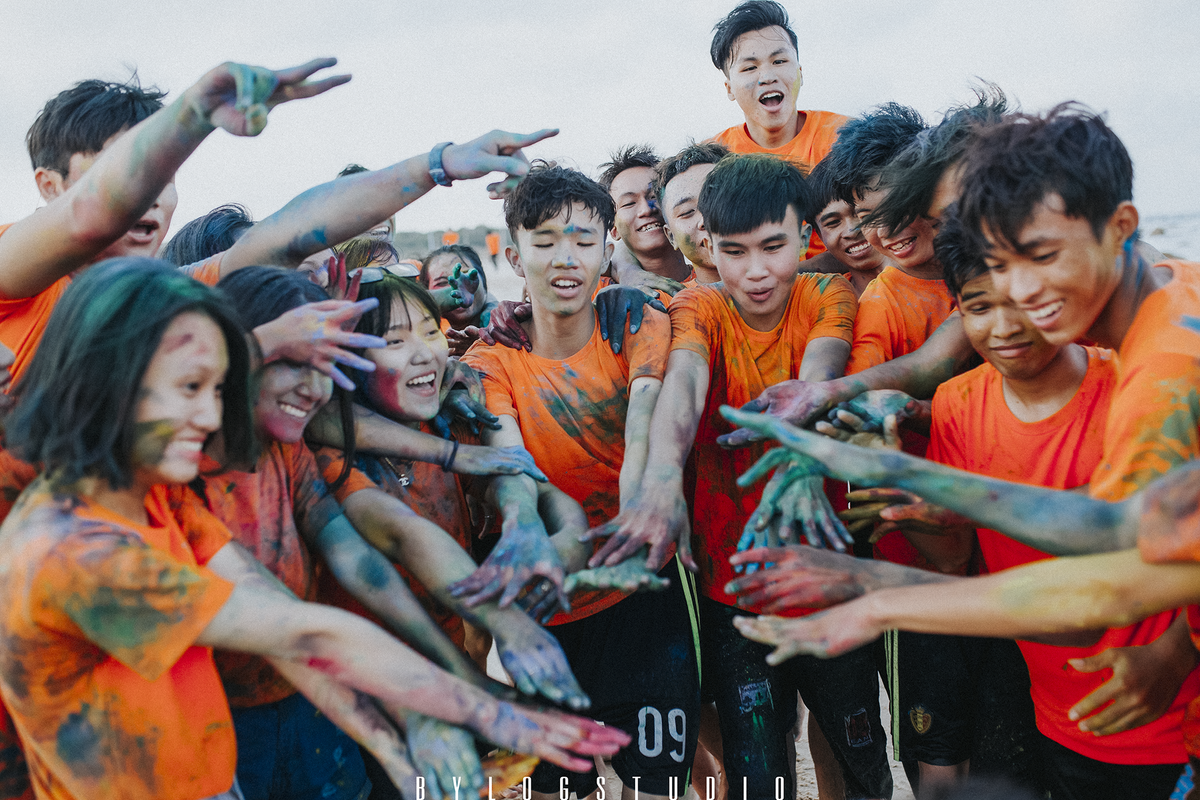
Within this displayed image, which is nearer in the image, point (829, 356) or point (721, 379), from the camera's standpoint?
point (829, 356)

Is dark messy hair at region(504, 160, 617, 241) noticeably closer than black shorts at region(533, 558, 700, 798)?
No

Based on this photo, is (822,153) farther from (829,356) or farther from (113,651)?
(113,651)

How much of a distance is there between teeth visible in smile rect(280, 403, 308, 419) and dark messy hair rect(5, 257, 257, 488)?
0.47 metres

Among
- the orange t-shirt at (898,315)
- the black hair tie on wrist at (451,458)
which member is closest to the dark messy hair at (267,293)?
the black hair tie on wrist at (451,458)

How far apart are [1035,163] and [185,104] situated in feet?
6.83

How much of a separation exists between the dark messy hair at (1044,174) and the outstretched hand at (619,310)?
3.87 feet

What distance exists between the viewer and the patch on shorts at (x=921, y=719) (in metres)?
2.69

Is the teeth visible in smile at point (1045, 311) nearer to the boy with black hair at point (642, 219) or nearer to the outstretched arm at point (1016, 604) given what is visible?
the outstretched arm at point (1016, 604)

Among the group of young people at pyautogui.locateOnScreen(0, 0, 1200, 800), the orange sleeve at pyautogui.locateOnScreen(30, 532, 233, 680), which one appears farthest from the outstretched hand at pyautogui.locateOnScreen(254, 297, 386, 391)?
the orange sleeve at pyautogui.locateOnScreen(30, 532, 233, 680)

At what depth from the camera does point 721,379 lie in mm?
2891

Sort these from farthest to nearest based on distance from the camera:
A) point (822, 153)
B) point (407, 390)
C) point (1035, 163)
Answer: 1. point (822, 153)
2. point (407, 390)
3. point (1035, 163)

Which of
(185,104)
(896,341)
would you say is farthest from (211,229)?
(896,341)

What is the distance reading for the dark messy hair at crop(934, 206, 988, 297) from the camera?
2114 mm

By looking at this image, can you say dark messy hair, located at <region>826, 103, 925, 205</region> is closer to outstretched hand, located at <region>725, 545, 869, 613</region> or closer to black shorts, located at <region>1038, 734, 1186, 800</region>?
outstretched hand, located at <region>725, 545, 869, 613</region>
